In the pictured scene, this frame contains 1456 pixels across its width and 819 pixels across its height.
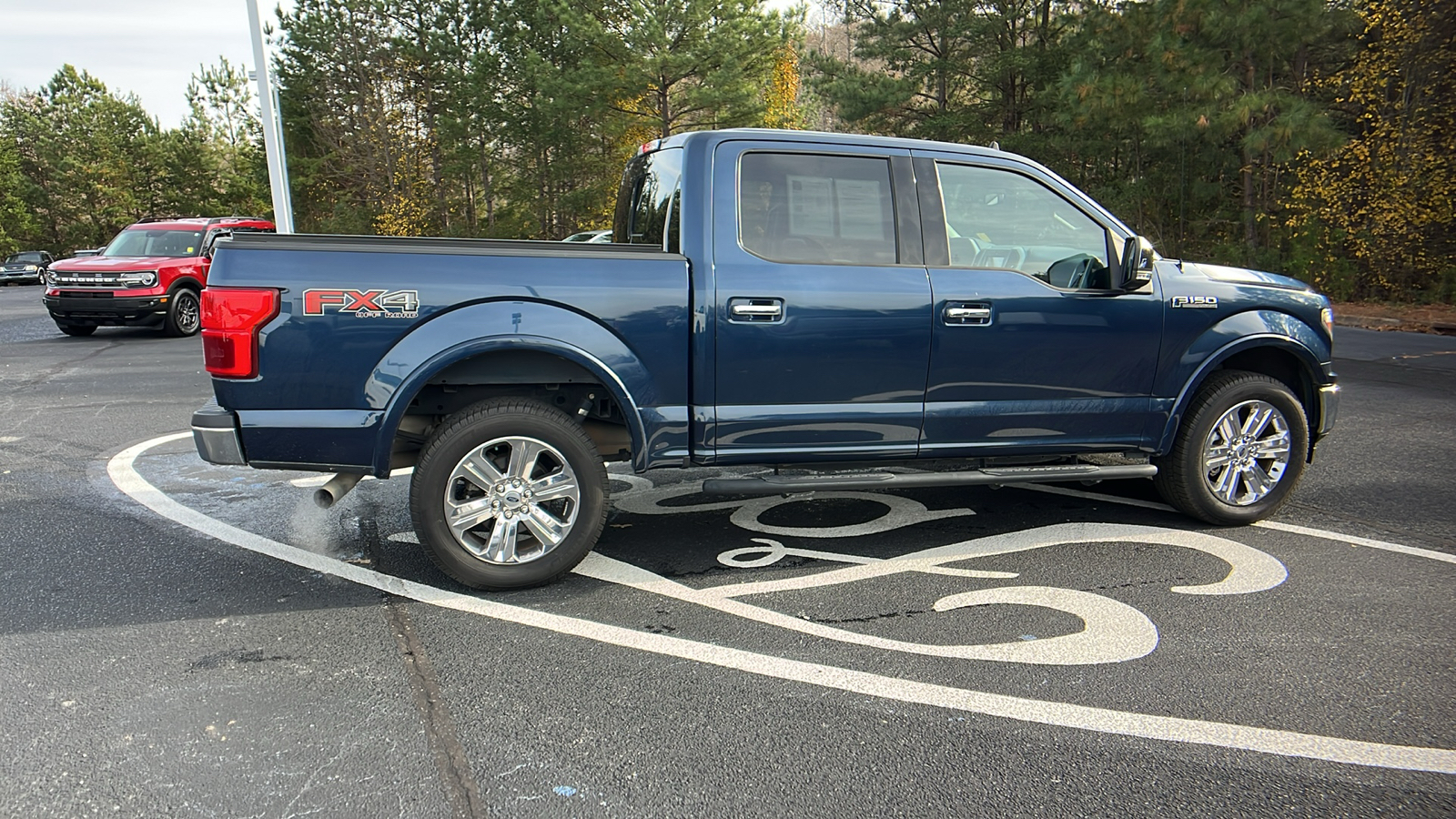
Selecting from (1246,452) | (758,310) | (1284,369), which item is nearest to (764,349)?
(758,310)

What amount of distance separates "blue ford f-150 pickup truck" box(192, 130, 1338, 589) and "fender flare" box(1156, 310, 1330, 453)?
0.01 meters

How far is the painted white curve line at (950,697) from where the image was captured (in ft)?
8.92

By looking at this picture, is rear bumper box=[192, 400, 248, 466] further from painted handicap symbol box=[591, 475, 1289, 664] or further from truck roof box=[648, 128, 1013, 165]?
truck roof box=[648, 128, 1013, 165]

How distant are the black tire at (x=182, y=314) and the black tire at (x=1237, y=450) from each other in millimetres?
14909

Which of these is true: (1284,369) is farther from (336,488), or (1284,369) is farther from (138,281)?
(138,281)

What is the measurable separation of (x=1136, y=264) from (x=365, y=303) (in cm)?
359

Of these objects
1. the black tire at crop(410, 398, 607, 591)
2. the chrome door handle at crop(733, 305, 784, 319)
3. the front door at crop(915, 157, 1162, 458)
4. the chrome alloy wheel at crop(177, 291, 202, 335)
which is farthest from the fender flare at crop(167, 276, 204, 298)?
the front door at crop(915, 157, 1162, 458)

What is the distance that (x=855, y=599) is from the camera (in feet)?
12.7

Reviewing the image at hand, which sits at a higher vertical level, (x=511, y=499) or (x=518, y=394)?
(x=518, y=394)

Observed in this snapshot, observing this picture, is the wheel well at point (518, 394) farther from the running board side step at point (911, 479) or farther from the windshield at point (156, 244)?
the windshield at point (156, 244)

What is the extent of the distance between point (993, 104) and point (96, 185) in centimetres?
4640

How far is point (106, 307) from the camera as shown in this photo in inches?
554

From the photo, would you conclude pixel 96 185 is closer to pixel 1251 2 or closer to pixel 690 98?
pixel 690 98

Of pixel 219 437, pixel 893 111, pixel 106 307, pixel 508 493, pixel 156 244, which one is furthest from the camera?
pixel 893 111
